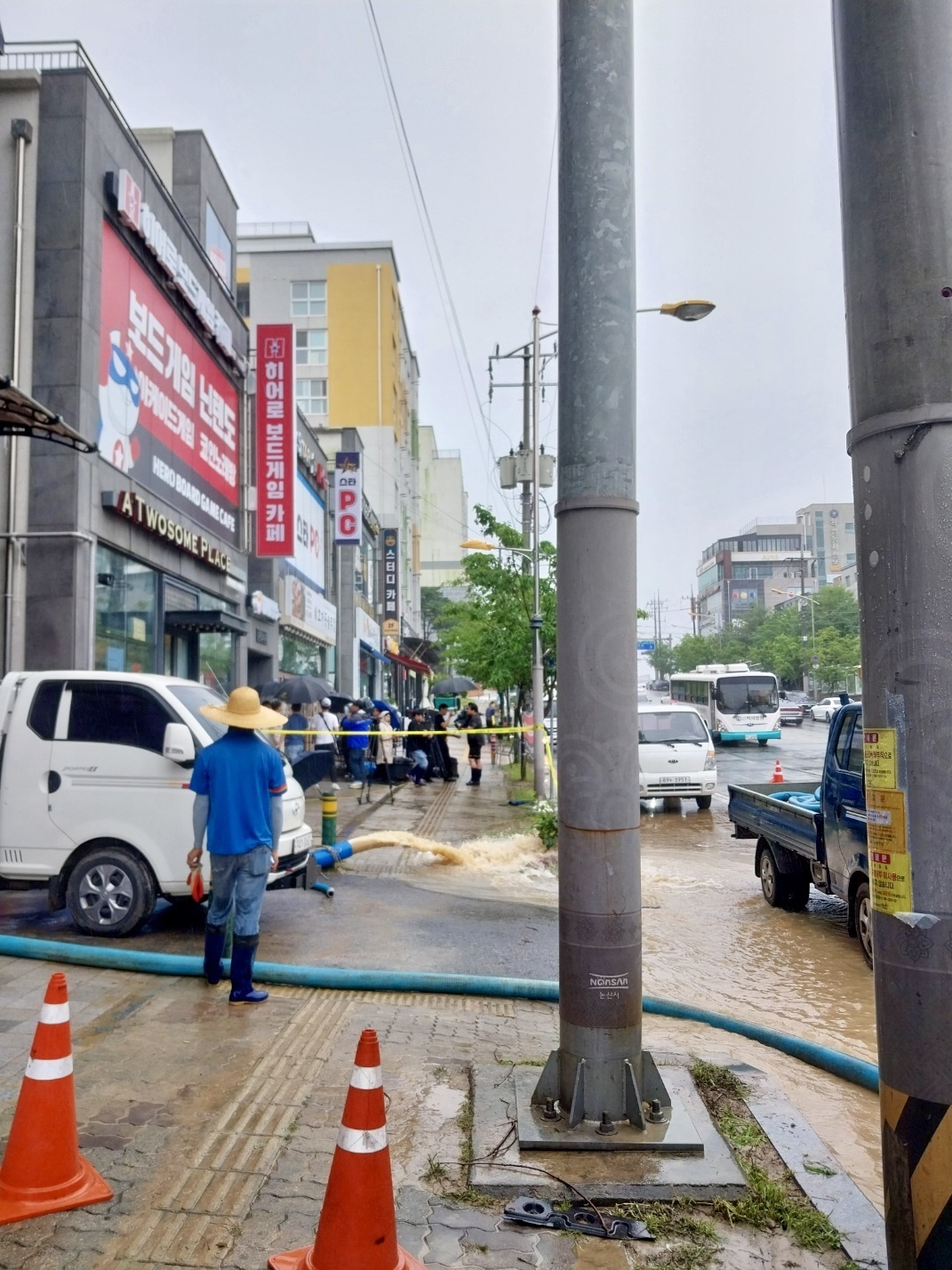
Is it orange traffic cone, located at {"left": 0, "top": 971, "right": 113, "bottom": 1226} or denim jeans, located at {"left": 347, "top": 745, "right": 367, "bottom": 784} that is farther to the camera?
denim jeans, located at {"left": 347, "top": 745, "right": 367, "bottom": 784}

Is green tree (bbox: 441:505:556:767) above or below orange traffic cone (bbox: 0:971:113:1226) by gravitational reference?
above

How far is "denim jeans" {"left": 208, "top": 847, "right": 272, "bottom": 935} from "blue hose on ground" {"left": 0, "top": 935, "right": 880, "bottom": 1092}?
0.52 meters

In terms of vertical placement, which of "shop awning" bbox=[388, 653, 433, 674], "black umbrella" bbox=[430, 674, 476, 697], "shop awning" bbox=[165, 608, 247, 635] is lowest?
"black umbrella" bbox=[430, 674, 476, 697]

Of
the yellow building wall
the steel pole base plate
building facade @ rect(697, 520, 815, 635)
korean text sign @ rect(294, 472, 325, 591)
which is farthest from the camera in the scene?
building facade @ rect(697, 520, 815, 635)

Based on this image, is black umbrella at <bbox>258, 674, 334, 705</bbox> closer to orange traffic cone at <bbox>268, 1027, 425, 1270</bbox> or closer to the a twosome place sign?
the a twosome place sign

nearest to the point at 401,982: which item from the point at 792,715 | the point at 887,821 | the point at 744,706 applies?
the point at 887,821

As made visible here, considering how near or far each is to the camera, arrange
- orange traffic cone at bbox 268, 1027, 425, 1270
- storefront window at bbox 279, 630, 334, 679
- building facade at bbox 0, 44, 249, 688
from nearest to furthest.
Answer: orange traffic cone at bbox 268, 1027, 425, 1270, building facade at bbox 0, 44, 249, 688, storefront window at bbox 279, 630, 334, 679

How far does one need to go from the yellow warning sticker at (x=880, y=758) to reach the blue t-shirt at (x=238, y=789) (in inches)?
166

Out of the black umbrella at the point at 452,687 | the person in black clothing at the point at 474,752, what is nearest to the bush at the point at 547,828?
the person in black clothing at the point at 474,752

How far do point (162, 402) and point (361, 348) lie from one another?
124ft

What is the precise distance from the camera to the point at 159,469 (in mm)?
17438

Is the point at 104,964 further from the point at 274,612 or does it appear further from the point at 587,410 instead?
the point at 274,612

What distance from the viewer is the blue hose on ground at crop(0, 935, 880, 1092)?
5.35 meters

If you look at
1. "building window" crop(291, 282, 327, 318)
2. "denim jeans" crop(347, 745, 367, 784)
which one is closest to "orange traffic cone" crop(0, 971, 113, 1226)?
"denim jeans" crop(347, 745, 367, 784)
